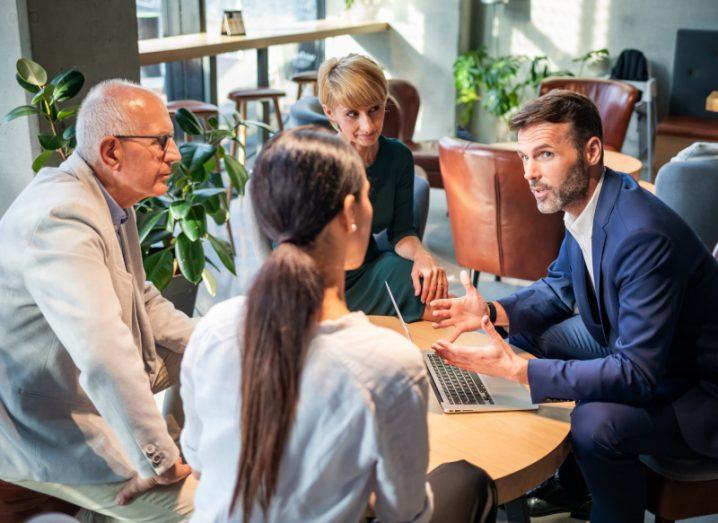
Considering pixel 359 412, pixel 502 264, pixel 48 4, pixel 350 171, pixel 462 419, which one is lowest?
pixel 502 264

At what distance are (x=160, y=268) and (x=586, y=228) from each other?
1477mm

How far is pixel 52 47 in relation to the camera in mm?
3012

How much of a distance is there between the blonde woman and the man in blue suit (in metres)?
0.57

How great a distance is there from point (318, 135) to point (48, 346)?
Answer: 2.92 feet

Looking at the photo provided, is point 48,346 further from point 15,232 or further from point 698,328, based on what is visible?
point 698,328

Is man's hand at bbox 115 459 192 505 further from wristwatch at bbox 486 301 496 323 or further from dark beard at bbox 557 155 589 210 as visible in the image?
dark beard at bbox 557 155 589 210

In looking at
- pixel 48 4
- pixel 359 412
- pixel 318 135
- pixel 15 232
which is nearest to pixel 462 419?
pixel 359 412

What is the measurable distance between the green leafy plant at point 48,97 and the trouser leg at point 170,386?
0.85m

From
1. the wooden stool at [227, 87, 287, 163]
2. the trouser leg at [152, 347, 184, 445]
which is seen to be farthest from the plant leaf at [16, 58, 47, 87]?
the wooden stool at [227, 87, 287, 163]

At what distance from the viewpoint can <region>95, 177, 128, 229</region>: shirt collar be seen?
6.69 ft

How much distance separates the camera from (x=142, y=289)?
2242 mm

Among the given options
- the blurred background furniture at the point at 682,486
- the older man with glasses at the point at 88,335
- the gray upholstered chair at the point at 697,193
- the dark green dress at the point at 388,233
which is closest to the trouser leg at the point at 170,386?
the older man with glasses at the point at 88,335

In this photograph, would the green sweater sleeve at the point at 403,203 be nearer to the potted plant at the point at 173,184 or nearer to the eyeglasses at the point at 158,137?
the potted plant at the point at 173,184

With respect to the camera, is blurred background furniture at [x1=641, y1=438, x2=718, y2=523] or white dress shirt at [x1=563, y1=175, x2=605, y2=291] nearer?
blurred background furniture at [x1=641, y1=438, x2=718, y2=523]
